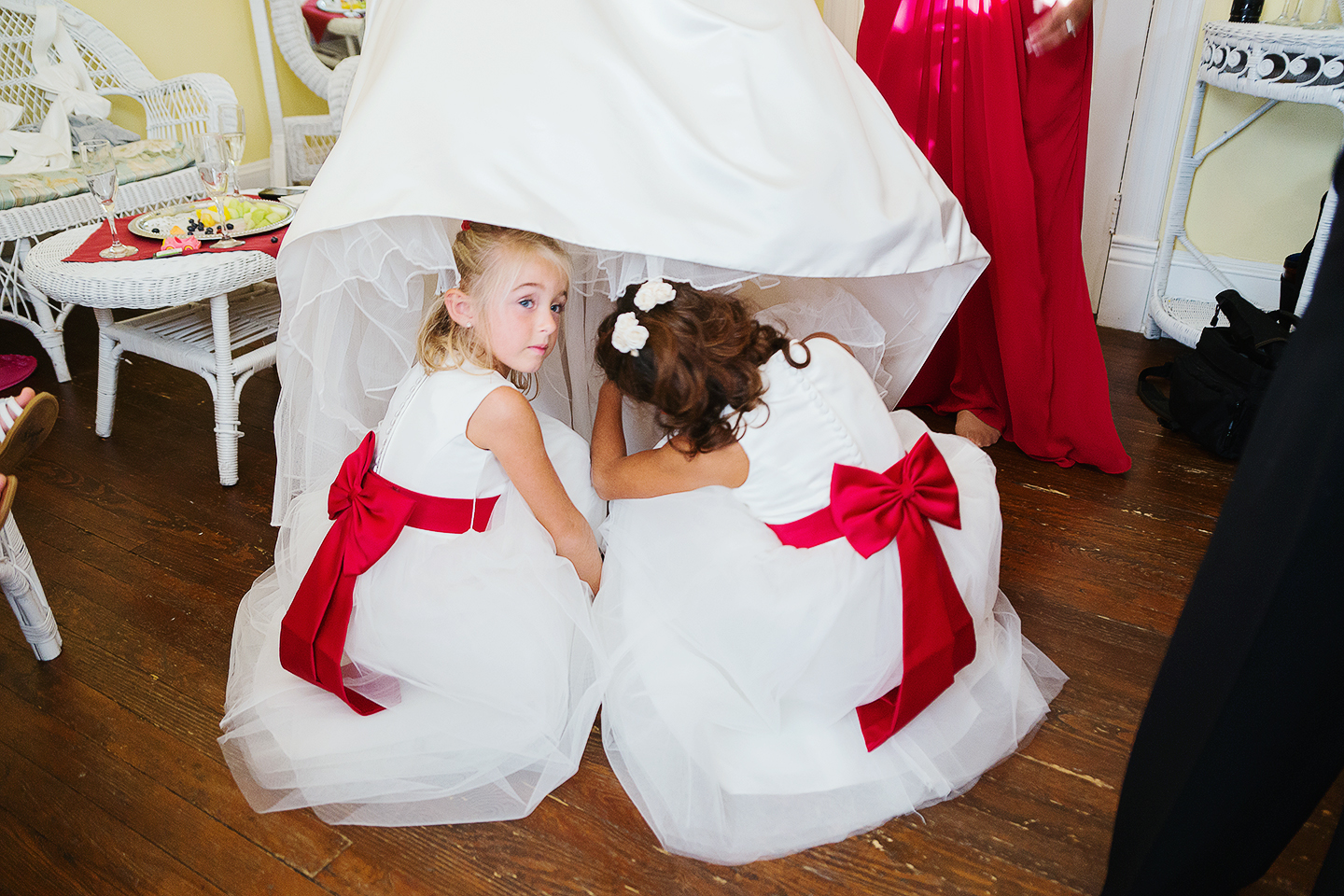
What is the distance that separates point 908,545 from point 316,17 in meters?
3.61

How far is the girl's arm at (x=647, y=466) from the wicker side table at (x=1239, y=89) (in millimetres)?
1175

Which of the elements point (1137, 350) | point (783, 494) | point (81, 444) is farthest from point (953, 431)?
point (81, 444)

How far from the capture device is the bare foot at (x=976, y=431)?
226 cm

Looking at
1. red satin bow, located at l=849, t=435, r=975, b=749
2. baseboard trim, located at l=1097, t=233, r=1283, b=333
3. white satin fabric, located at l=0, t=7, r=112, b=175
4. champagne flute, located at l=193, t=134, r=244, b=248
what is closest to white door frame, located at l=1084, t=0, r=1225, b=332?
baseboard trim, located at l=1097, t=233, r=1283, b=333

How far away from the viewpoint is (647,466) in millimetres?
1443

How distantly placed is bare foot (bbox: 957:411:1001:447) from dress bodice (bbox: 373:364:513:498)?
1.27 metres

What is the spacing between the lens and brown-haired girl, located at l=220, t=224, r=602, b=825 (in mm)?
1364

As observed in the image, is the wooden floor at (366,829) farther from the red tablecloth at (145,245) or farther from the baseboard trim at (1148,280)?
the baseboard trim at (1148,280)

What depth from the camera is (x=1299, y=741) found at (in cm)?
81

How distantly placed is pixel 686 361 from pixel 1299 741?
2.69 feet

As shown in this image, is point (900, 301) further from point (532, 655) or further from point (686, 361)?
point (532, 655)

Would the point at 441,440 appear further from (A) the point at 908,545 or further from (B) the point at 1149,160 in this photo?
(B) the point at 1149,160
